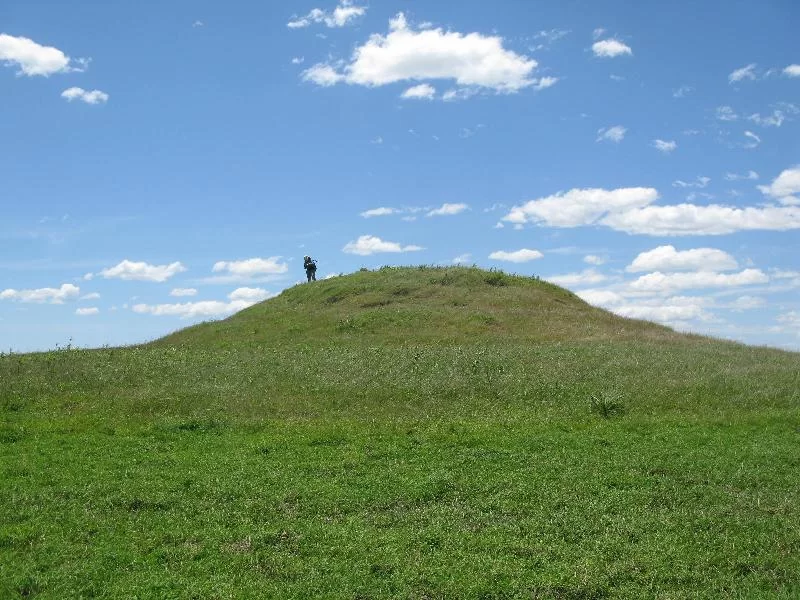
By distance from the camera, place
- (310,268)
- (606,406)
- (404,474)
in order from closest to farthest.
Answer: (404,474)
(606,406)
(310,268)

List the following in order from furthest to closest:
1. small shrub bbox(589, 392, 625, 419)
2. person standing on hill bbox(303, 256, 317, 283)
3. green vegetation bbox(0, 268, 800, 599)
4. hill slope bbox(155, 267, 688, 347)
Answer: person standing on hill bbox(303, 256, 317, 283), hill slope bbox(155, 267, 688, 347), small shrub bbox(589, 392, 625, 419), green vegetation bbox(0, 268, 800, 599)

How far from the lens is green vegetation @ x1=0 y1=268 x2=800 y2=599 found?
1204 cm

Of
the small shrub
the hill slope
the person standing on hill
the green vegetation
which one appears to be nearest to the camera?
the green vegetation

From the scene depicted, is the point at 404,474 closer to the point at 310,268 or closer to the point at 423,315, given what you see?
the point at 423,315

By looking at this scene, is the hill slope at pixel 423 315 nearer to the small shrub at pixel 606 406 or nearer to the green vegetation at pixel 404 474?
the green vegetation at pixel 404 474

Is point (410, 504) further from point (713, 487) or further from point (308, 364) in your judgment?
point (308, 364)

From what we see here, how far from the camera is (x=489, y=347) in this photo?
3756 cm

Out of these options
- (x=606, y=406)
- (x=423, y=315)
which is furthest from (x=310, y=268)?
(x=606, y=406)

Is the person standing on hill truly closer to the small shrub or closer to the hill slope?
the hill slope

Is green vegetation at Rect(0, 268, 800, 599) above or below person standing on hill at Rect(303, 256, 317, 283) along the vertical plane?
below

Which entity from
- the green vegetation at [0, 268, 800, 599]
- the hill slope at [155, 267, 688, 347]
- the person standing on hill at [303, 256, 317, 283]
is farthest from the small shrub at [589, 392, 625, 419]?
the person standing on hill at [303, 256, 317, 283]

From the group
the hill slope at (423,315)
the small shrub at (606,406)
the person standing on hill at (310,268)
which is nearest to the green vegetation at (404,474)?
the small shrub at (606,406)

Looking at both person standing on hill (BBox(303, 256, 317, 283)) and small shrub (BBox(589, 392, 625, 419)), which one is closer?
small shrub (BBox(589, 392, 625, 419))

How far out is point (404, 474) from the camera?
1758 centimetres
